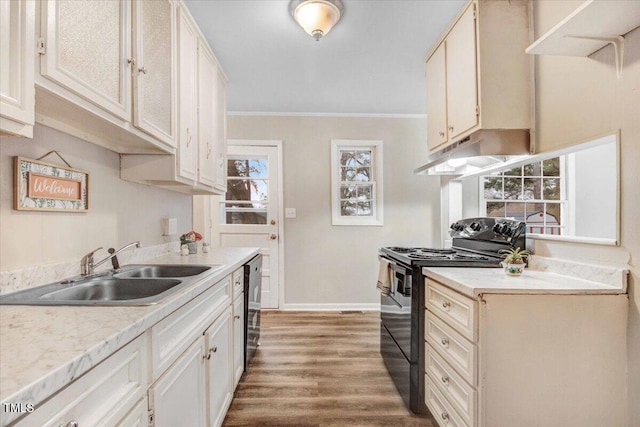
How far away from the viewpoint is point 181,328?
1094 mm

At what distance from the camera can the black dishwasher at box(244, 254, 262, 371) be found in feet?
6.98

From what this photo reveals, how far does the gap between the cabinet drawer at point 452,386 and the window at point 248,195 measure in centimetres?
263

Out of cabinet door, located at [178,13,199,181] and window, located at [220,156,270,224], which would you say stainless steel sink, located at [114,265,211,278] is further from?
window, located at [220,156,270,224]

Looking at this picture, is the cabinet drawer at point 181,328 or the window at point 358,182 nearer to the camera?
the cabinet drawer at point 181,328

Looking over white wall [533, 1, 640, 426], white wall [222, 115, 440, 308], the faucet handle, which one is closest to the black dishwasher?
the faucet handle

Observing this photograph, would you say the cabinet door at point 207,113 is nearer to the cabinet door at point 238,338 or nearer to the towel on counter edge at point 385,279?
the cabinet door at point 238,338

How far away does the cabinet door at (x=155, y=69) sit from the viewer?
130cm

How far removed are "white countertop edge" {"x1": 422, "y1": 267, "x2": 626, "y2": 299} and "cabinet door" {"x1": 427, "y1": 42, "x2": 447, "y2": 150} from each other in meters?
0.96

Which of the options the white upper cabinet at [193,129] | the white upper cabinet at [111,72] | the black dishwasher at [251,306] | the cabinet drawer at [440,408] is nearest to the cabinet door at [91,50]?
the white upper cabinet at [111,72]

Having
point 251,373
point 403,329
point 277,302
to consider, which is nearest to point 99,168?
point 251,373

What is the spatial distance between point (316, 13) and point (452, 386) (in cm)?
216

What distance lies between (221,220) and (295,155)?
1218 mm

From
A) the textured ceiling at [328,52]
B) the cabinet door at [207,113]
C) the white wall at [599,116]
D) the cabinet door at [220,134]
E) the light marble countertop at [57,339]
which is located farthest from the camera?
the cabinet door at [220,134]

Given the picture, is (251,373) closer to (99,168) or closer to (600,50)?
(99,168)
